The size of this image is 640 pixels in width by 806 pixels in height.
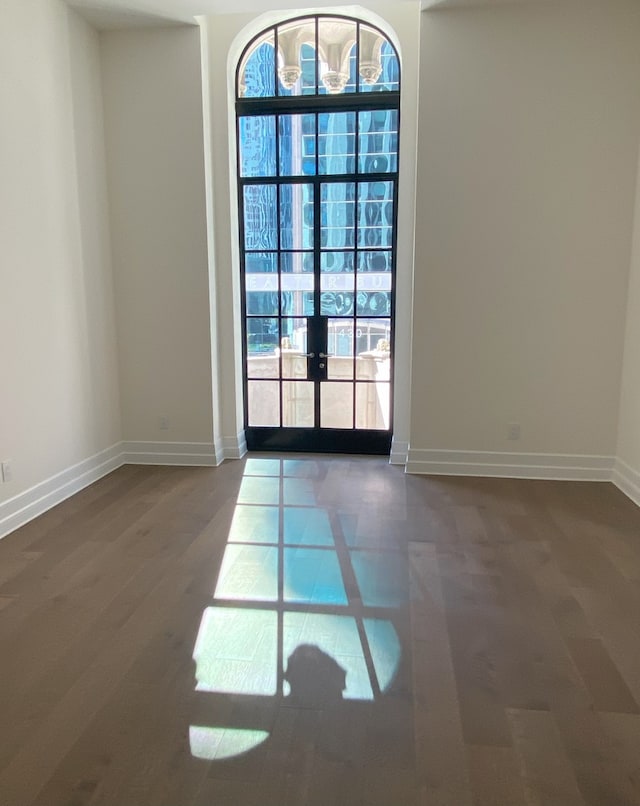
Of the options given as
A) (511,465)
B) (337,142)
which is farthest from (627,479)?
(337,142)

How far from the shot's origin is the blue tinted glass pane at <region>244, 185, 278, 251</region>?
506 cm

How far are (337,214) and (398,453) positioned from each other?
2.07 meters

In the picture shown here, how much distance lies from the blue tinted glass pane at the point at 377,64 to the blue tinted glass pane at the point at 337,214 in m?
0.78

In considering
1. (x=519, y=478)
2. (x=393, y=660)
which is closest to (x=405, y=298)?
(x=519, y=478)

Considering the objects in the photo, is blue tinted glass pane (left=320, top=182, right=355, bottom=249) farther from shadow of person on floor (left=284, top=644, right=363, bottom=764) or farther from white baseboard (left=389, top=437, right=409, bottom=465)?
shadow of person on floor (left=284, top=644, right=363, bottom=764)

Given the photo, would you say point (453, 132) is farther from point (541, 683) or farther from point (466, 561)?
point (541, 683)

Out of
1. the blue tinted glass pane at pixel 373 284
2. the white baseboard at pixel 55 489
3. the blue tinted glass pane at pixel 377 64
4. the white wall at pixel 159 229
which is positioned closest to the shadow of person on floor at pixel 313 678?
the white baseboard at pixel 55 489

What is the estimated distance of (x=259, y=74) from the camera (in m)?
4.90

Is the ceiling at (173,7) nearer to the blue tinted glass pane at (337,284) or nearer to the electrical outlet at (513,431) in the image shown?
the blue tinted glass pane at (337,284)

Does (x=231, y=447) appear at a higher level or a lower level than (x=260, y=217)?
lower

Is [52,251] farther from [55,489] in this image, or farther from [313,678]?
[313,678]

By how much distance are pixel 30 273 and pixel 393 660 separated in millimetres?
3152

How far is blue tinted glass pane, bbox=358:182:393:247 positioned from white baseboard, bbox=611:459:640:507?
250 cm

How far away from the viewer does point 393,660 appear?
228 centimetres
